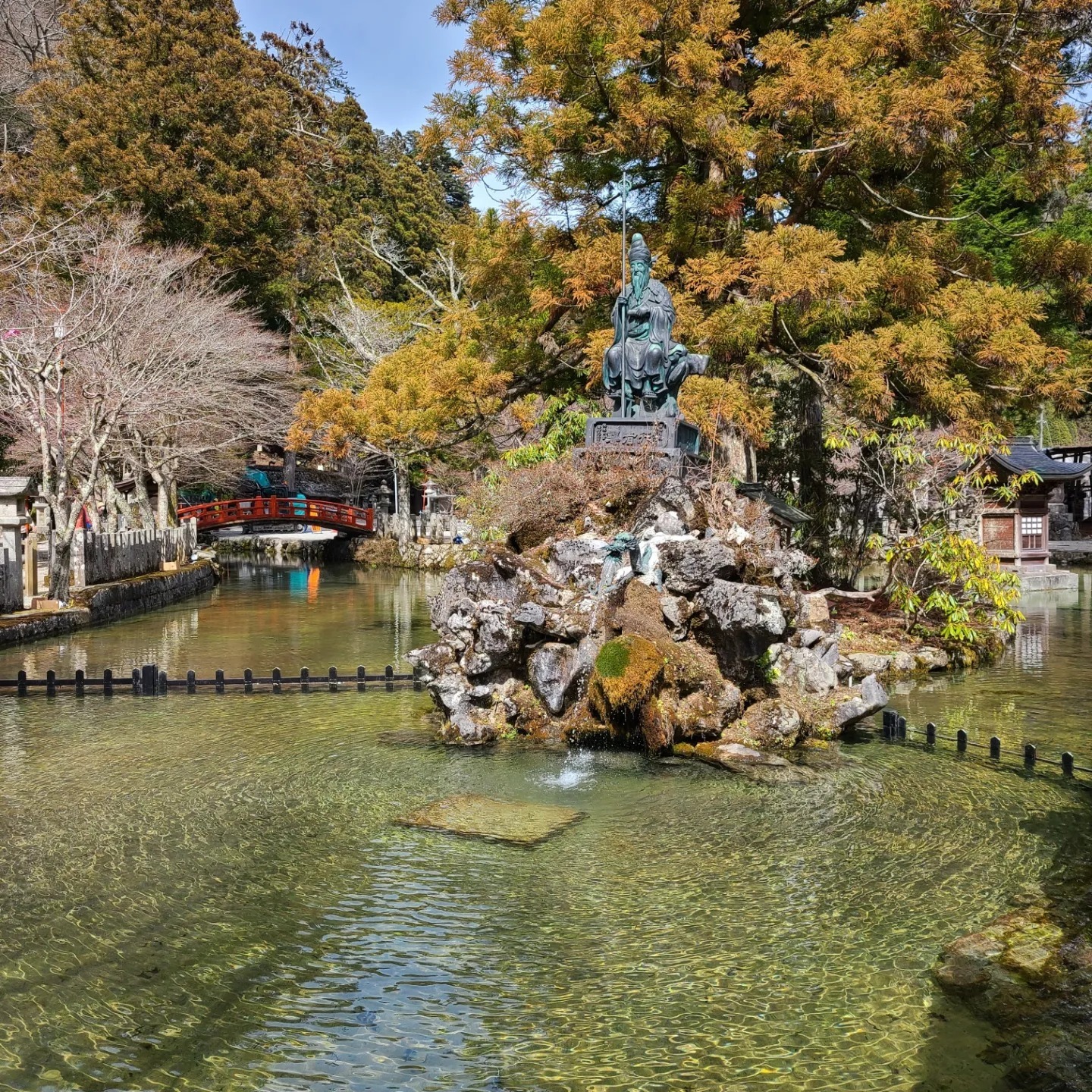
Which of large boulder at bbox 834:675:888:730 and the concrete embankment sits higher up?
the concrete embankment

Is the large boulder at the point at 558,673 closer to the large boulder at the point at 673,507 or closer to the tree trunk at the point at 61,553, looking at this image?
the large boulder at the point at 673,507

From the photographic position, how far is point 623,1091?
4305mm

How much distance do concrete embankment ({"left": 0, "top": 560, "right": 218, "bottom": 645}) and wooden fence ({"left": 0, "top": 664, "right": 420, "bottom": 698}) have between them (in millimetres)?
4179

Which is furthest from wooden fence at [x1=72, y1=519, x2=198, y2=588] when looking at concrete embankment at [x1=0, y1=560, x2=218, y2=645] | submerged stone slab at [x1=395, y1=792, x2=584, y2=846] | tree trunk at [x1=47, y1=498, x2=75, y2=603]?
submerged stone slab at [x1=395, y1=792, x2=584, y2=846]

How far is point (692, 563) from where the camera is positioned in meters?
10.3

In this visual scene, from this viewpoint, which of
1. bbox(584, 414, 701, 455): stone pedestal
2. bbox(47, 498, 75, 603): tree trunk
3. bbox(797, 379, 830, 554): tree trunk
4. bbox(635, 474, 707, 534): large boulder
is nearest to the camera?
bbox(635, 474, 707, 534): large boulder

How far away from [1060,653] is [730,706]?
9.13 metres

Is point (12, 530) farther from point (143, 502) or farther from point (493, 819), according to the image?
point (493, 819)

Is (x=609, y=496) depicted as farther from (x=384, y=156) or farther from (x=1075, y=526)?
(x=384, y=156)

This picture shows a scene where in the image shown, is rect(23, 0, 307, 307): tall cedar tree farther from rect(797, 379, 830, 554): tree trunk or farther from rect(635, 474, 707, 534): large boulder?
rect(635, 474, 707, 534): large boulder

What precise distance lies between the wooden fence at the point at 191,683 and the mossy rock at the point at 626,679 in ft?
12.8

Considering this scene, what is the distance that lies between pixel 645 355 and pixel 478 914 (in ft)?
28.5

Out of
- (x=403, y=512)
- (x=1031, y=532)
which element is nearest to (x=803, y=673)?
(x=1031, y=532)

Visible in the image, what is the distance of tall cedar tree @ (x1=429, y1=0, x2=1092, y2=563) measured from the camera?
14.6 metres
